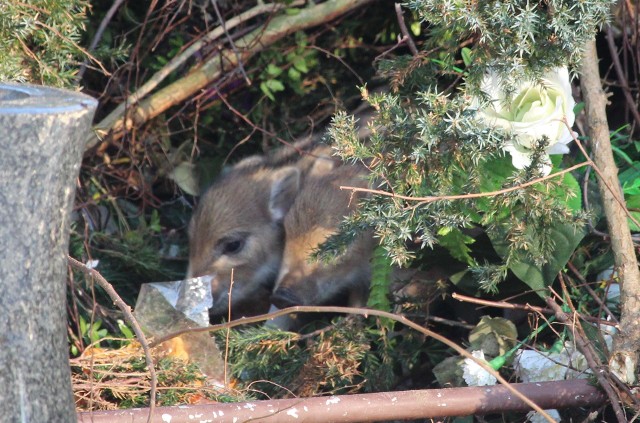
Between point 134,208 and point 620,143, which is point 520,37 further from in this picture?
point 134,208

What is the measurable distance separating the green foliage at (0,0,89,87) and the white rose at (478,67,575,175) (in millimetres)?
1252

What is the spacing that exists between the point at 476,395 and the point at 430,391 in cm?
10

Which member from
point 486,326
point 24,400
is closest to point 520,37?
point 486,326

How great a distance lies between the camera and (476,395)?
1.95 meters

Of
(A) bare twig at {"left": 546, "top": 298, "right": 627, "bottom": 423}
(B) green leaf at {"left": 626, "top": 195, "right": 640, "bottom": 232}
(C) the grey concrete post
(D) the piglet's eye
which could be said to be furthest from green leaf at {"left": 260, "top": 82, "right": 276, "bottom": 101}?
(C) the grey concrete post

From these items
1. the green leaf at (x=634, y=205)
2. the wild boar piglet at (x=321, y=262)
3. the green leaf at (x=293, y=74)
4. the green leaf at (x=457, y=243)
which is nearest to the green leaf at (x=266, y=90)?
the green leaf at (x=293, y=74)

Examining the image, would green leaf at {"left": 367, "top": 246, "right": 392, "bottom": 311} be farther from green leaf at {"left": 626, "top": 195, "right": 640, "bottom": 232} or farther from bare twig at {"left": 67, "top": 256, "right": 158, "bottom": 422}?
bare twig at {"left": 67, "top": 256, "right": 158, "bottom": 422}

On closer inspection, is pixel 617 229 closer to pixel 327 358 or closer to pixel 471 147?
pixel 471 147

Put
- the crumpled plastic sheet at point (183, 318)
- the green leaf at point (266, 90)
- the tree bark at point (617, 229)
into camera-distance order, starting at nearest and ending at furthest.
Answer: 1. the tree bark at point (617, 229)
2. the crumpled plastic sheet at point (183, 318)
3. the green leaf at point (266, 90)

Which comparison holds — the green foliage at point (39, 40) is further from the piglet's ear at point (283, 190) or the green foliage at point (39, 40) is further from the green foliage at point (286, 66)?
the piglet's ear at point (283, 190)

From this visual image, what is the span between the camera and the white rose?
2.26 meters

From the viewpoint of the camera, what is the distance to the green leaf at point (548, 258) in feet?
7.76

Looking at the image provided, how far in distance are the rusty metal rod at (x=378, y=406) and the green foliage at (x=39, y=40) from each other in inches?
42.8

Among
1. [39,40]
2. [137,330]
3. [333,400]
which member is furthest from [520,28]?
[39,40]
